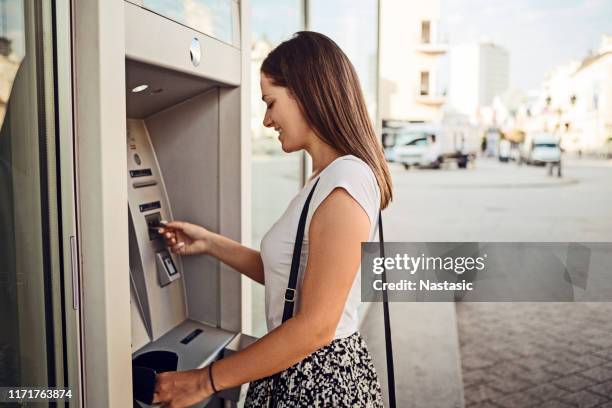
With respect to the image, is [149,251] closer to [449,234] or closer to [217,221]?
[217,221]

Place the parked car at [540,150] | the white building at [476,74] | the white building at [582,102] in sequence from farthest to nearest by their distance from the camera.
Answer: the parked car at [540,150] < the white building at [476,74] < the white building at [582,102]

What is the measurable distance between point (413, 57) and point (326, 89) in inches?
285

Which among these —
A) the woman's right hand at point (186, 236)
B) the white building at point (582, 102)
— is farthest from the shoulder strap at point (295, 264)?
the white building at point (582, 102)

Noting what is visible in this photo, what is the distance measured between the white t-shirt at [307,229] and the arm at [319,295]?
0.09ft

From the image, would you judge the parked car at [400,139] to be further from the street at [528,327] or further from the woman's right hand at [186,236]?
the woman's right hand at [186,236]

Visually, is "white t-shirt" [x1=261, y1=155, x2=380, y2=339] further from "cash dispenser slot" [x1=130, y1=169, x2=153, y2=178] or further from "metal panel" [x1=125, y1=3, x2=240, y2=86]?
"cash dispenser slot" [x1=130, y1=169, x2=153, y2=178]

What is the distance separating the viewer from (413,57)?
7902 mm

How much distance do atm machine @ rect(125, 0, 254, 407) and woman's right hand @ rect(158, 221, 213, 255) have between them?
4 cm

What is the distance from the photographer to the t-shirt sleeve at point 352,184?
1.00 m

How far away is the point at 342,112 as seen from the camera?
110 cm

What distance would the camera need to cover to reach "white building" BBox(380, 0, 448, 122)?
706cm

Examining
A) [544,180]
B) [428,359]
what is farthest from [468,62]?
[544,180]

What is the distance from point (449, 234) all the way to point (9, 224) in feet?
26.2

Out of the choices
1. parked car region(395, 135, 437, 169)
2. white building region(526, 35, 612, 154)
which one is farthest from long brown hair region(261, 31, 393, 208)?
parked car region(395, 135, 437, 169)
